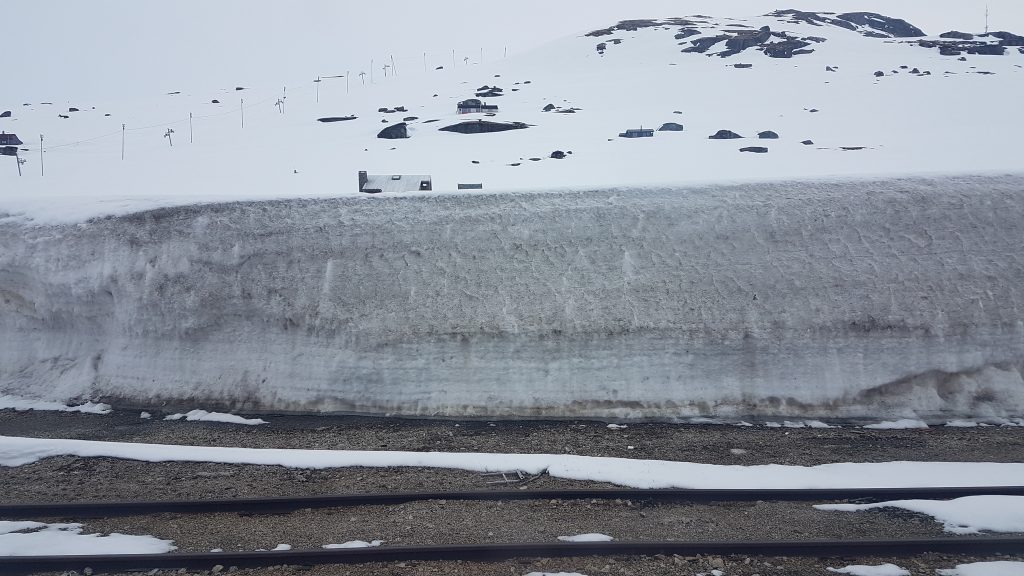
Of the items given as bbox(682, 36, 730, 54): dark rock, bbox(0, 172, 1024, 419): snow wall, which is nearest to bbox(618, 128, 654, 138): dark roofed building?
bbox(0, 172, 1024, 419): snow wall

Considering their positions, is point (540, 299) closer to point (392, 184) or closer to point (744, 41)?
point (392, 184)

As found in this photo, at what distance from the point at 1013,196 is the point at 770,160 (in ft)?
50.5

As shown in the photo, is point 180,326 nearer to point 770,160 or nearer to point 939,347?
point 939,347

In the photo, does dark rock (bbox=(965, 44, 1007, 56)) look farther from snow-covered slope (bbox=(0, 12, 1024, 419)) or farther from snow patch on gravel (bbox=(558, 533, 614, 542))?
snow patch on gravel (bbox=(558, 533, 614, 542))

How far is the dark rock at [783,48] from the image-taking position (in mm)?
69606

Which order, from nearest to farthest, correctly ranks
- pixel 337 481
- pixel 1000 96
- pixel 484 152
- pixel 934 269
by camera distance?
pixel 337 481, pixel 934 269, pixel 484 152, pixel 1000 96

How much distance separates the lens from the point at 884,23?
379 feet

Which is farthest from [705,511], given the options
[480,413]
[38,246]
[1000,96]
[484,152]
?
[1000,96]

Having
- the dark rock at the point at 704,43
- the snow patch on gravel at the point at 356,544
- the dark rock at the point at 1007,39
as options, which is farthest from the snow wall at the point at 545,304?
the dark rock at the point at 1007,39

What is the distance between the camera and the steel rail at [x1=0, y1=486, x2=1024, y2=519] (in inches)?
338

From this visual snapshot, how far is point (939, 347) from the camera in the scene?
12.4 meters

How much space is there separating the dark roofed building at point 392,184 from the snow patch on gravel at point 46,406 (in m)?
7.76

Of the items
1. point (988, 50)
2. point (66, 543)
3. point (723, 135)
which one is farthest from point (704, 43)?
point (66, 543)

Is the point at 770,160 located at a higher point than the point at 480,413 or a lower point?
higher
